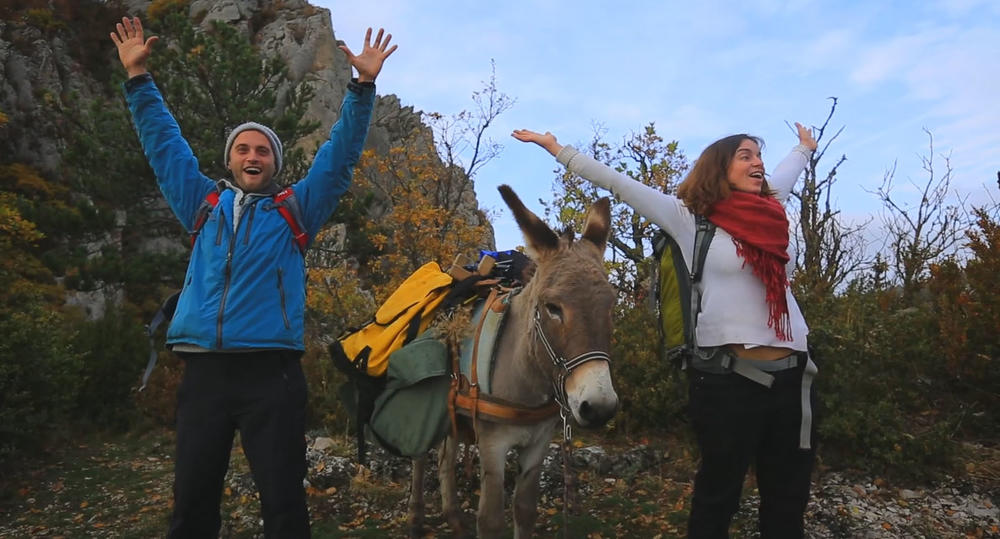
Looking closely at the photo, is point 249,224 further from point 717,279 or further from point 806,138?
point 806,138

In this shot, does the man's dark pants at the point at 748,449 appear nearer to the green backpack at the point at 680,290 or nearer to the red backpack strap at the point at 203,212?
the green backpack at the point at 680,290

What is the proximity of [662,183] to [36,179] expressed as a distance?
17751mm

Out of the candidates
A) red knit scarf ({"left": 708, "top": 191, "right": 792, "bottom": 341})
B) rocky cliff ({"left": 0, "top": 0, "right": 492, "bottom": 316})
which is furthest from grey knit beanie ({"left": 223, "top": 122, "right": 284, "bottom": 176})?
rocky cliff ({"left": 0, "top": 0, "right": 492, "bottom": 316})

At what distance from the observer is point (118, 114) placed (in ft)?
41.4

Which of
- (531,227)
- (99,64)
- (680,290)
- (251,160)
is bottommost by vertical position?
(680,290)

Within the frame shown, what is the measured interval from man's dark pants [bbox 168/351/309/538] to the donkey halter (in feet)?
3.39

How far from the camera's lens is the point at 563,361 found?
244 cm

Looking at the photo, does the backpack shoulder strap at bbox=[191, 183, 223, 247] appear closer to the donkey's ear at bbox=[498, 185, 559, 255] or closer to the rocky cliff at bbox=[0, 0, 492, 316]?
the donkey's ear at bbox=[498, 185, 559, 255]

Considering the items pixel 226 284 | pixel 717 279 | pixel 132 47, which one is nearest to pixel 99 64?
pixel 132 47

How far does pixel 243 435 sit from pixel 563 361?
4.19 ft

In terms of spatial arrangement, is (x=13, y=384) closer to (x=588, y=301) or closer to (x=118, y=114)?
(x=588, y=301)

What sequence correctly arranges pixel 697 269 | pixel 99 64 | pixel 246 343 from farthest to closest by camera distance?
pixel 99 64
pixel 697 269
pixel 246 343

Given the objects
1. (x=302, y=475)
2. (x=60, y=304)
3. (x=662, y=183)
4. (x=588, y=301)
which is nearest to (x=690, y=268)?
(x=588, y=301)

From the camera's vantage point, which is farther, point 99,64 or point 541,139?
point 99,64
